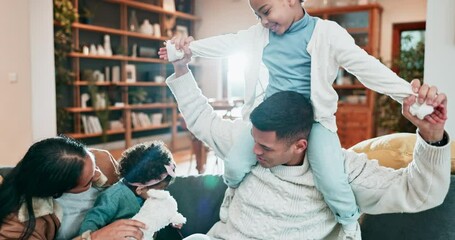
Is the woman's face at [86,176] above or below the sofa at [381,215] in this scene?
above

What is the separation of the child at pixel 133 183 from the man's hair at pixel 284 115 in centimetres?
39

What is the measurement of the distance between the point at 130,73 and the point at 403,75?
4.08 meters

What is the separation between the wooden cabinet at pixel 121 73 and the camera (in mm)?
6281

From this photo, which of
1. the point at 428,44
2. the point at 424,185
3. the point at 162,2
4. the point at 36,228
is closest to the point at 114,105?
the point at 162,2

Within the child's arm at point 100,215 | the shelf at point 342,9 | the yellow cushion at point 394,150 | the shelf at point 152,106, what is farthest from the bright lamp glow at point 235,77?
the child's arm at point 100,215

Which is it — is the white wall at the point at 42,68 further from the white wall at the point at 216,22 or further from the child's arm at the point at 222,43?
the white wall at the point at 216,22

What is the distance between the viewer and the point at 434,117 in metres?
1.14

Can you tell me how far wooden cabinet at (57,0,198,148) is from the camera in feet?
20.6

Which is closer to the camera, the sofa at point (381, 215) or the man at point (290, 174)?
the man at point (290, 174)

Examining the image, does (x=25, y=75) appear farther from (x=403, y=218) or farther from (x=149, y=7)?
(x=403, y=218)

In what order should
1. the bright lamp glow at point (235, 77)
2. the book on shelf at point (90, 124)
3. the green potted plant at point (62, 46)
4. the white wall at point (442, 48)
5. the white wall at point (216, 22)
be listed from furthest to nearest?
the bright lamp glow at point (235, 77)
the white wall at point (216, 22)
the book on shelf at point (90, 124)
the green potted plant at point (62, 46)
the white wall at point (442, 48)

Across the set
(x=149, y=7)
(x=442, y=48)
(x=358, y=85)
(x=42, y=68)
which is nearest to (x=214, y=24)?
(x=149, y=7)

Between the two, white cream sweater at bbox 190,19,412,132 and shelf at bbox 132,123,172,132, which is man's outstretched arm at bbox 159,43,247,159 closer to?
white cream sweater at bbox 190,19,412,132

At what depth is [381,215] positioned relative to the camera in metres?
1.62
